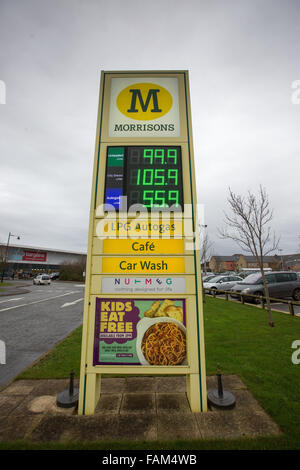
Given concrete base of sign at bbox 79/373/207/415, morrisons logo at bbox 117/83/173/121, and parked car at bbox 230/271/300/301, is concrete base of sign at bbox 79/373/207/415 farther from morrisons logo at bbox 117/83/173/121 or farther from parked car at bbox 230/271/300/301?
parked car at bbox 230/271/300/301

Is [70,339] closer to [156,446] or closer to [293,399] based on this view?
[156,446]

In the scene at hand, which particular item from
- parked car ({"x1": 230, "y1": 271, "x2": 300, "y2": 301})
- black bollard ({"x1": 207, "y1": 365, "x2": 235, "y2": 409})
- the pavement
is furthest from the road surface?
parked car ({"x1": 230, "y1": 271, "x2": 300, "y2": 301})

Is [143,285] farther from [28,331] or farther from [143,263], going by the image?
[28,331]

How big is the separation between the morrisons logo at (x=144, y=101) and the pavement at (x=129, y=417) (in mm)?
5478

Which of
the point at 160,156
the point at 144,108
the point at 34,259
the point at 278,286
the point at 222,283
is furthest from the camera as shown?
the point at 34,259

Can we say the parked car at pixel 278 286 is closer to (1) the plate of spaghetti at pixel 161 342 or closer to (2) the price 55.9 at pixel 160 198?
(1) the plate of spaghetti at pixel 161 342

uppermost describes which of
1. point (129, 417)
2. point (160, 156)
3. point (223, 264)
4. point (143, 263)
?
point (223, 264)

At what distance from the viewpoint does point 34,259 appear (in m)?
56.6

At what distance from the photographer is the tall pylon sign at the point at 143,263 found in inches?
143

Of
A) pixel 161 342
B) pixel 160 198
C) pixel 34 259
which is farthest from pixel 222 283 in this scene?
pixel 34 259

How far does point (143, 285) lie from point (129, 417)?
2.03 m
